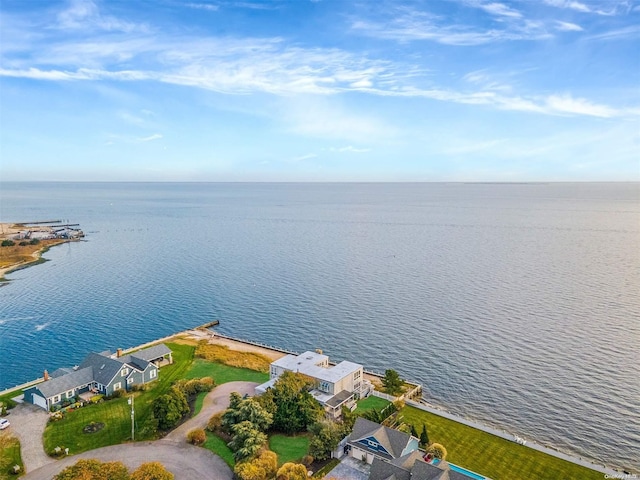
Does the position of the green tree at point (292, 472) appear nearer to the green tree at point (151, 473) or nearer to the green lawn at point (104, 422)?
the green tree at point (151, 473)

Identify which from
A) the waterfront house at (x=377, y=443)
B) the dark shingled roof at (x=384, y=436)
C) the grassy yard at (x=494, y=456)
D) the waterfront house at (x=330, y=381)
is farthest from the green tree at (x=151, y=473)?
the grassy yard at (x=494, y=456)

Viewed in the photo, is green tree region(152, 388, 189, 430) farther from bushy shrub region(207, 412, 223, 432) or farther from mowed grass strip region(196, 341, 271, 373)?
mowed grass strip region(196, 341, 271, 373)

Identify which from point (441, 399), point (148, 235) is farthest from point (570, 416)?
point (148, 235)

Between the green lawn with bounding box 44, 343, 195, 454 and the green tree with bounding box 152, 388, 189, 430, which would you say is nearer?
the green lawn with bounding box 44, 343, 195, 454

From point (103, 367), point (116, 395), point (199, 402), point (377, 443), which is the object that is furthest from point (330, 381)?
point (103, 367)

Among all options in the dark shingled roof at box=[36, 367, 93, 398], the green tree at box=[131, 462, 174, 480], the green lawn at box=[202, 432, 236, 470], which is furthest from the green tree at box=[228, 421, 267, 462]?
the dark shingled roof at box=[36, 367, 93, 398]

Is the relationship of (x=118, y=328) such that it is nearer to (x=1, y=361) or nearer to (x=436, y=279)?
→ (x=1, y=361)
